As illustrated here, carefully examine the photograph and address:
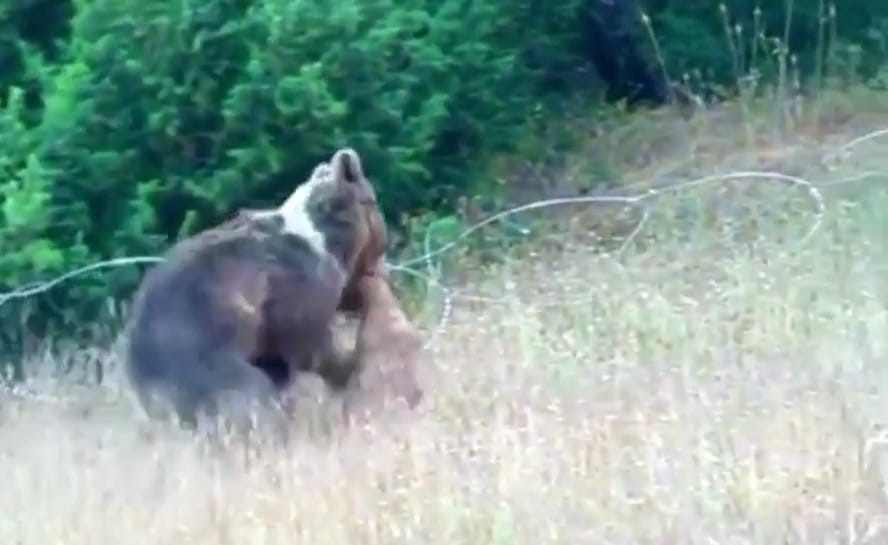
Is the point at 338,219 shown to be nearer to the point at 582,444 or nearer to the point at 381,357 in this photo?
the point at 381,357

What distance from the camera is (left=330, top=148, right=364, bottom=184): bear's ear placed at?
8.00 meters

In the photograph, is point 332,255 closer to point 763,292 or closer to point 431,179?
point 763,292

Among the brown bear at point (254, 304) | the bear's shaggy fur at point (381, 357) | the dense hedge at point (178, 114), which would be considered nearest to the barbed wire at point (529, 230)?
the dense hedge at point (178, 114)

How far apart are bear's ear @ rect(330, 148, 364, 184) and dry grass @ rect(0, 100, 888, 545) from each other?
0.85m

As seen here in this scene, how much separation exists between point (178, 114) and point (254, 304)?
6.70ft

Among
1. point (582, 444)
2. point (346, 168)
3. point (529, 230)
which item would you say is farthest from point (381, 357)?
point (529, 230)

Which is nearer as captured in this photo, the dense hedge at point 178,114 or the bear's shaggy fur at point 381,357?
the bear's shaggy fur at point 381,357

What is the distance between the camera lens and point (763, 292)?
8438 mm

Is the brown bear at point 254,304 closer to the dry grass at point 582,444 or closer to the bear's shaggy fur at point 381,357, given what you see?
the bear's shaggy fur at point 381,357

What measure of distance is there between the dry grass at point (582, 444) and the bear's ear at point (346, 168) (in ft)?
2.78

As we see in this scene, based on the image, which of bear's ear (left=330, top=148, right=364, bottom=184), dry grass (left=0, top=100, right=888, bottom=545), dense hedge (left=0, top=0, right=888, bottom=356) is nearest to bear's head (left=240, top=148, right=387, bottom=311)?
bear's ear (left=330, top=148, right=364, bottom=184)

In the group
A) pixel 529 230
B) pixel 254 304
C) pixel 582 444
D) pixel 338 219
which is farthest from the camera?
pixel 529 230

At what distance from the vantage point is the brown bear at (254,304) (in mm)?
7531

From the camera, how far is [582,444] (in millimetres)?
6523
